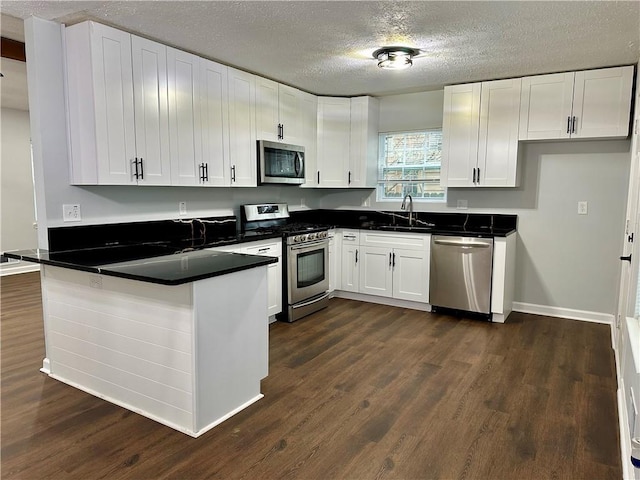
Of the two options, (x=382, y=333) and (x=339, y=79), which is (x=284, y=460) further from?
(x=339, y=79)

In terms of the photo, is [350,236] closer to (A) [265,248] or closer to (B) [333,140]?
(B) [333,140]

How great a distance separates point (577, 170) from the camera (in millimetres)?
4277

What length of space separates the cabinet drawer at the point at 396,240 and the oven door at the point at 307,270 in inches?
18.7

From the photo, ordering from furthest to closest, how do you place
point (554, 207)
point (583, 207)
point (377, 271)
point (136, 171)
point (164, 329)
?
point (377, 271) < point (554, 207) < point (583, 207) < point (136, 171) < point (164, 329)

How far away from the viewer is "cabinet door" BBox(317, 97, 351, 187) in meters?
5.11

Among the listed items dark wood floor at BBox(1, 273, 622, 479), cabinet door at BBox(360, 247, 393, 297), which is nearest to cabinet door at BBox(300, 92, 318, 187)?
cabinet door at BBox(360, 247, 393, 297)

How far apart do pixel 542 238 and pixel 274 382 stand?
3.22 metres

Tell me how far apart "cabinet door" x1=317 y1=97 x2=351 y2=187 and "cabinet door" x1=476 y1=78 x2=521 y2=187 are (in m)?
1.53

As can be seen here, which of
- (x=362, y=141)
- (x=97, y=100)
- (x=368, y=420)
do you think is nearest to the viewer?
(x=368, y=420)

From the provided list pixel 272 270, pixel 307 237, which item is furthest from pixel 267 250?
pixel 307 237

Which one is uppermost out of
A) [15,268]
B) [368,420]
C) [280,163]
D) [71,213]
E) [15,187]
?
[280,163]

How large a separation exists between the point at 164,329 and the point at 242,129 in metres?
2.30

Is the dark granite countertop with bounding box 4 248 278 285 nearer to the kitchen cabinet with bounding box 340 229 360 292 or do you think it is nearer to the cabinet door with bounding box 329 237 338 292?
the cabinet door with bounding box 329 237 338 292

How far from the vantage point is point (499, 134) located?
14.2 ft
